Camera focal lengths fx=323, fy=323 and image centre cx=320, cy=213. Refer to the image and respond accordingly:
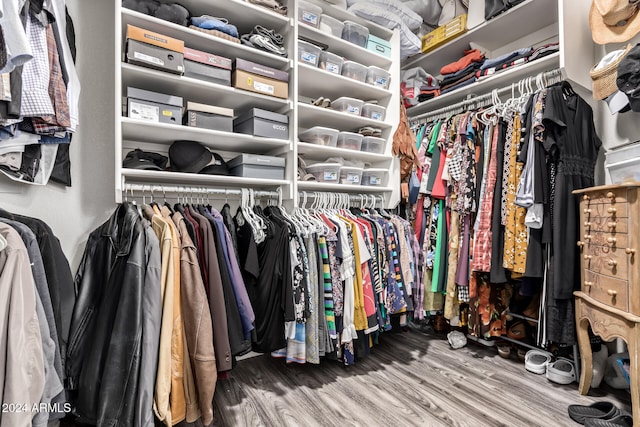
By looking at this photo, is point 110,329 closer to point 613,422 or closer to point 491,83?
point 613,422

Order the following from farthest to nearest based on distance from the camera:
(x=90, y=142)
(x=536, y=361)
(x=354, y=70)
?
(x=354, y=70)
(x=536, y=361)
(x=90, y=142)

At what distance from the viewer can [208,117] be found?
1.72 meters

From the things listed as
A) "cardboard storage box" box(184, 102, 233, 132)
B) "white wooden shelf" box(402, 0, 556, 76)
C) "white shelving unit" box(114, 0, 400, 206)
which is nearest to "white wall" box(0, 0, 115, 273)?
"white shelving unit" box(114, 0, 400, 206)

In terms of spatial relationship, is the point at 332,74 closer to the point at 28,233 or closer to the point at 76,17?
the point at 76,17

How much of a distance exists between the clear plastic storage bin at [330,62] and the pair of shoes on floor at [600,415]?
7.35 ft

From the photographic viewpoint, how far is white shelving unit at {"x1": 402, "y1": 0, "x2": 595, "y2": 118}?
1.82 metres

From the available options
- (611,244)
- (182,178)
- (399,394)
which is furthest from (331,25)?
(399,394)

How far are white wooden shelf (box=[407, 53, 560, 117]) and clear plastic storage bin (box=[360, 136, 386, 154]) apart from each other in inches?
24.4

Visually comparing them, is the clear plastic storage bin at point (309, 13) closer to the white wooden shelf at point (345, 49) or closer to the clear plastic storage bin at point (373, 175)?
the white wooden shelf at point (345, 49)

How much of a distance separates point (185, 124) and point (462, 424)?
6.50ft

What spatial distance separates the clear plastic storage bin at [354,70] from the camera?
85.8 inches

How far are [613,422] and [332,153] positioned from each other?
1.94m

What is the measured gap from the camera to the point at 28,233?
1.07 meters

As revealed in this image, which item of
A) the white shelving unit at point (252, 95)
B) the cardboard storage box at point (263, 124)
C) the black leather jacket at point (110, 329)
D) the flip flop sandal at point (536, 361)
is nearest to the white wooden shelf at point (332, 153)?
the white shelving unit at point (252, 95)
